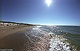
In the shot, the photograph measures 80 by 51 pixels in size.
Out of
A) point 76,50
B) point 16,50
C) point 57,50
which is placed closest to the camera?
point 16,50

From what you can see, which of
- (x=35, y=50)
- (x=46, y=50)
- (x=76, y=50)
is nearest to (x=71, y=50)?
(x=76, y=50)

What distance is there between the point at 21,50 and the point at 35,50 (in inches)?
52.2

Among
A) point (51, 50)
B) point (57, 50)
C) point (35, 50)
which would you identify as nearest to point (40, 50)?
point (35, 50)

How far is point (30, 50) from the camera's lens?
10.5 meters

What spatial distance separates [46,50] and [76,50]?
11.9ft

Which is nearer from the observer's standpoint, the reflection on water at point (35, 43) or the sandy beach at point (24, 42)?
the sandy beach at point (24, 42)

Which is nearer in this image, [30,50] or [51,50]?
[30,50]

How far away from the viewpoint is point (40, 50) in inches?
423

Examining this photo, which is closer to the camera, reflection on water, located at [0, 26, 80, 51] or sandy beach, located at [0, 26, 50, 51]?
sandy beach, located at [0, 26, 50, 51]

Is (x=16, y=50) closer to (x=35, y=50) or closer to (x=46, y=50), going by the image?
(x=35, y=50)

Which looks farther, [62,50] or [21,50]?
[62,50]

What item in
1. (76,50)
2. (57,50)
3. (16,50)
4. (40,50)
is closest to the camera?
(16,50)

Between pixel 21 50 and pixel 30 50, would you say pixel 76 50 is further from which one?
pixel 21 50

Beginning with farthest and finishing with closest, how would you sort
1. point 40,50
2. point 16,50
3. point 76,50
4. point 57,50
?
1. point 76,50
2. point 57,50
3. point 40,50
4. point 16,50
